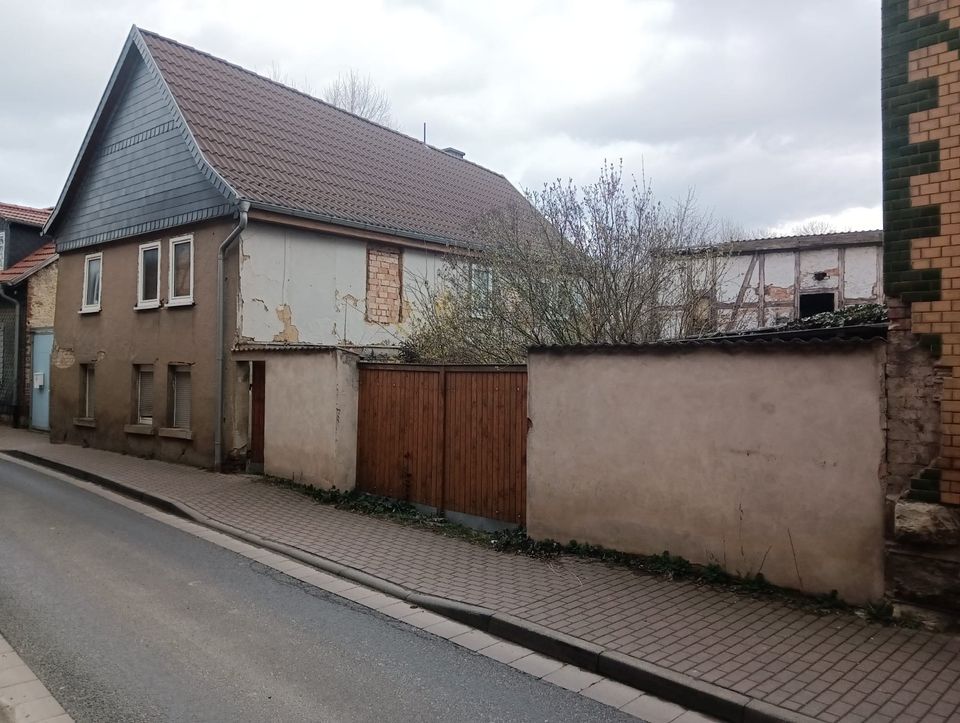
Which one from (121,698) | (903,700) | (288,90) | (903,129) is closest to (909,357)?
(903,129)

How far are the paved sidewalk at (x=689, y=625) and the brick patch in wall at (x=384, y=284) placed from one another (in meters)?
6.59

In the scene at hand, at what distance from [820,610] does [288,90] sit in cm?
1697

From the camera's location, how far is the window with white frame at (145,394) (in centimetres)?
1462

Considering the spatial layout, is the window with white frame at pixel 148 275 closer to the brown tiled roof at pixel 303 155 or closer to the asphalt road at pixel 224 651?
the brown tiled roof at pixel 303 155

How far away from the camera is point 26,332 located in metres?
20.3

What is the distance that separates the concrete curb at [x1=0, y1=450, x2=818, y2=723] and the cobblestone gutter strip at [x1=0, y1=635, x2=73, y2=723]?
8.82 ft

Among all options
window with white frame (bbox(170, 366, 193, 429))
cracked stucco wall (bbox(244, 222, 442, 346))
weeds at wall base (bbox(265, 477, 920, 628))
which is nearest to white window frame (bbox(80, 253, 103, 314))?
window with white frame (bbox(170, 366, 193, 429))

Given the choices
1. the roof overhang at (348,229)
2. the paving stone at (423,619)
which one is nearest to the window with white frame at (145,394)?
the roof overhang at (348,229)

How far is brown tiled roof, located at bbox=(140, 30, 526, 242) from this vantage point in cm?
1328

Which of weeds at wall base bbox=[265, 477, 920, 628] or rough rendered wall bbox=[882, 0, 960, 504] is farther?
weeds at wall base bbox=[265, 477, 920, 628]

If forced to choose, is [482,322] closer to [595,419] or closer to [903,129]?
[595,419]

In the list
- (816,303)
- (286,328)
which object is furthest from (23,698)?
(816,303)

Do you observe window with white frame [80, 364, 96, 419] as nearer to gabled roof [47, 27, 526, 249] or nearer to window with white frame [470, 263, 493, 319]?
gabled roof [47, 27, 526, 249]

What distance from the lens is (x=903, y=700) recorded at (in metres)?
4.01
